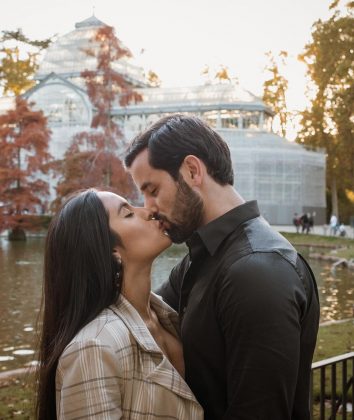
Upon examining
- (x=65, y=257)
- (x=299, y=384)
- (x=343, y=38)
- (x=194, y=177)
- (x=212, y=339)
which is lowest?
(x=299, y=384)

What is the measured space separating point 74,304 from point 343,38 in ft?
77.3

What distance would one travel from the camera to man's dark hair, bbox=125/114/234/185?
2561 millimetres

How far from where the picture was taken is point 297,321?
86.0 inches

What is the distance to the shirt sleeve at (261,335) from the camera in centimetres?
214

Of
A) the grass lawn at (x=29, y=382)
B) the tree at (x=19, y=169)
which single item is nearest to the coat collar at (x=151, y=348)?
the grass lawn at (x=29, y=382)

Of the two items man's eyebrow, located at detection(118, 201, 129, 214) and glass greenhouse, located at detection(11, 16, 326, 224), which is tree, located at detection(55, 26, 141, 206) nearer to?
glass greenhouse, located at detection(11, 16, 326, 224)

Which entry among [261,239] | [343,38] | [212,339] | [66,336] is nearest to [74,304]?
[66,336]

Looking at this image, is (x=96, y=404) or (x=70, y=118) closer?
(x=96, y=404)

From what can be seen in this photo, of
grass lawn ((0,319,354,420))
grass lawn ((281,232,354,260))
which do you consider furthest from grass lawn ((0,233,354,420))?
grass lawn ((281,232,354,260))

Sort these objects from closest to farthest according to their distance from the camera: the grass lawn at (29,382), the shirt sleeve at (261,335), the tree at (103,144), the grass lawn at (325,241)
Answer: the shirt sleeve at (261,335)
the grass lawn at (29,382)
the grass lawn at (325,241)
the tree at (103,144)

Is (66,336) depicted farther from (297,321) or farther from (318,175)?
(318,175)

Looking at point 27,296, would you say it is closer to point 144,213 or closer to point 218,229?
point 144,213

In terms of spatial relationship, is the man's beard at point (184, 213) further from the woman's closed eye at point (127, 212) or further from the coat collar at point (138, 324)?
the coat collar at point (138, 324)

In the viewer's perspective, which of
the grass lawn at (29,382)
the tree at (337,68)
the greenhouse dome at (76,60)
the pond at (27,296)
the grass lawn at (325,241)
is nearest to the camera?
the grass lawn at (29,382)
